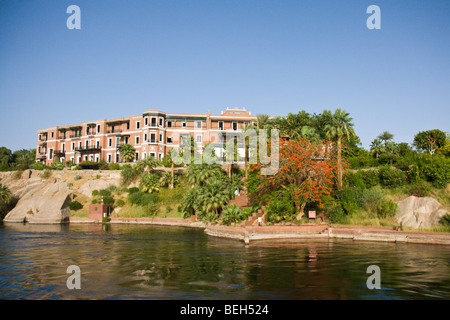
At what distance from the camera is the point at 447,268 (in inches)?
686

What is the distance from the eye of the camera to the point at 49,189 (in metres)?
58.3

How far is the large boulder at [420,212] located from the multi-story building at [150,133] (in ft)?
123

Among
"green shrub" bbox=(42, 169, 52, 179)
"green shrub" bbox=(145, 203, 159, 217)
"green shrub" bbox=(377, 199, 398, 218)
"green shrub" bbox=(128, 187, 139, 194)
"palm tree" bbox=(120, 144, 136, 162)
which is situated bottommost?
"green shrub" bbox=(145, 203, 159, 217)

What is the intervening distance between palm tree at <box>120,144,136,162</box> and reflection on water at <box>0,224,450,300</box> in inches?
1579

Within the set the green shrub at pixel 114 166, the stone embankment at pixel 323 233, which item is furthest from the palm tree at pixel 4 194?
the stone embankment at pixel 323 233

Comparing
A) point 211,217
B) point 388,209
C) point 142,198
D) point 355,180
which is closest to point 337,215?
point 388,209

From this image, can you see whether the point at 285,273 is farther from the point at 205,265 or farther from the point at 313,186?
the point at 313,186

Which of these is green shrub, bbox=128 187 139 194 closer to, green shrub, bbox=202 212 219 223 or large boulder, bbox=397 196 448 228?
green shrub, bbox=202 212 219 223

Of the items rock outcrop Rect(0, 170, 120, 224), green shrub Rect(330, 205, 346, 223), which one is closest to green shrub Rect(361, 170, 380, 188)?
green shrub Rect(330, 205, 346, 223)

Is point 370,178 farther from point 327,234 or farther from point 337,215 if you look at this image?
point 327,234

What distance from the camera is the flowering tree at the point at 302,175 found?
31.8 meters

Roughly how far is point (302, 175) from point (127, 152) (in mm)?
43377

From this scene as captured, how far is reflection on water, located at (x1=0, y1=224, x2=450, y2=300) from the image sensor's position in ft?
43.4
